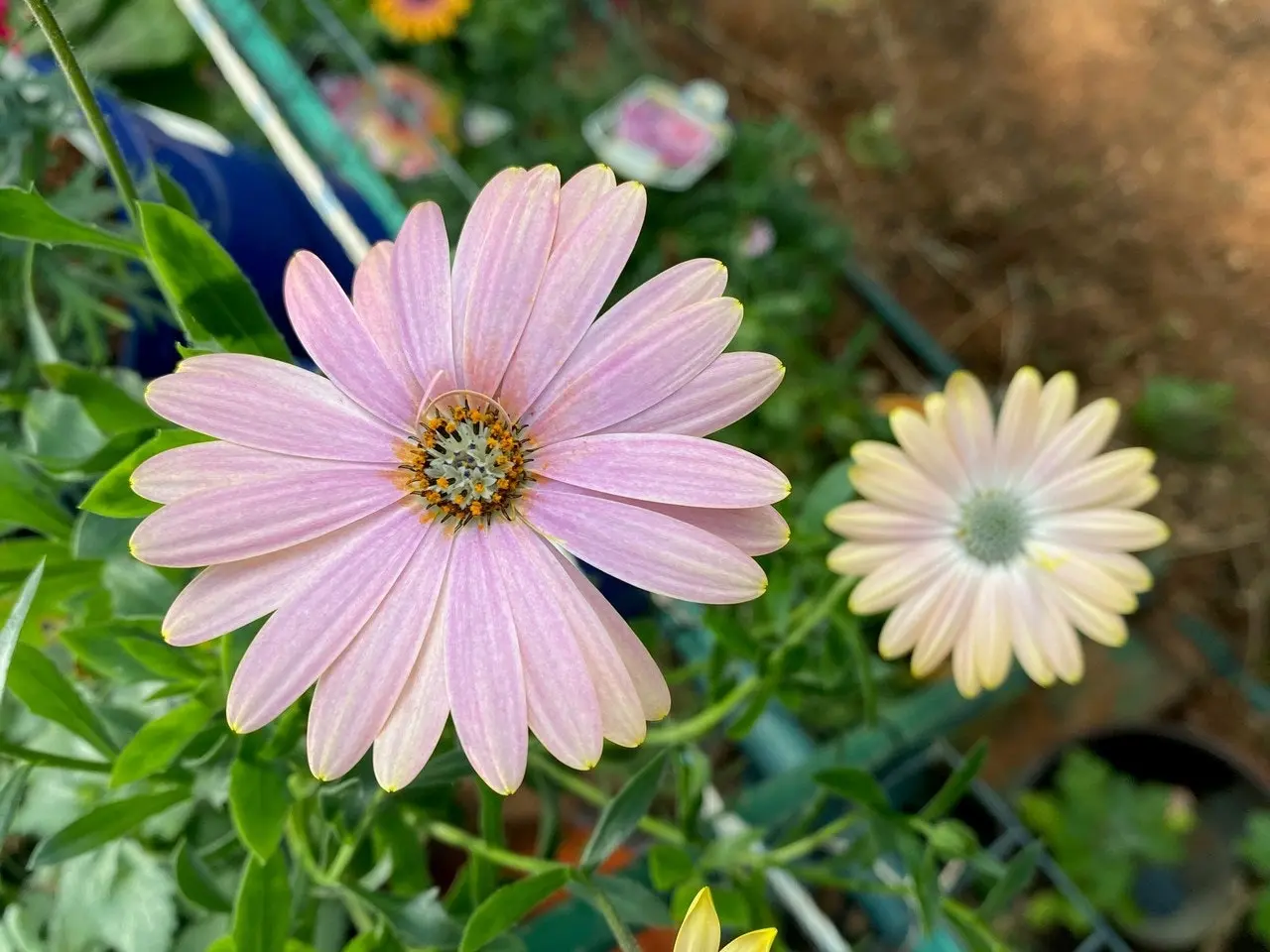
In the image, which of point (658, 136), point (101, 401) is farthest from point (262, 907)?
point (658, 136)

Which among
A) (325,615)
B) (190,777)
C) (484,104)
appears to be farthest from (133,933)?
(484,104)

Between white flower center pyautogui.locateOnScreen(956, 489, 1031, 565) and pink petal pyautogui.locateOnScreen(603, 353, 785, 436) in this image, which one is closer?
pink petal pyautogui.locateOnScreen(603, 353, 785, 436)

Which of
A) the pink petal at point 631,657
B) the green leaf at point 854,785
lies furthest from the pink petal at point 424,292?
the green leaf at point 854,785

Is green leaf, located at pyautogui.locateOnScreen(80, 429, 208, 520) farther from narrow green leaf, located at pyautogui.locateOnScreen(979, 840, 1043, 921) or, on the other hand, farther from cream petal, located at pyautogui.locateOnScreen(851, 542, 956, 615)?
narrow green leaf, located at pyautogui.locateOnScreen(979, 840, 1043, 921)

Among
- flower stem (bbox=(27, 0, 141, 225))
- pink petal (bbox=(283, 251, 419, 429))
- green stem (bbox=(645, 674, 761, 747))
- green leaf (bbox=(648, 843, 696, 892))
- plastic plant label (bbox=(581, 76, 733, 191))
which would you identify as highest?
plastic plant label (bbox=(581, 76, 733, 191))

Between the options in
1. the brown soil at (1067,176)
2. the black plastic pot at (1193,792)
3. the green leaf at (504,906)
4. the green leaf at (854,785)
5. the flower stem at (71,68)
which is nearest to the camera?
the flower stem at (71,68)

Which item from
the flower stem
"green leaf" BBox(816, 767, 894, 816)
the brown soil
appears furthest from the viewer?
the brown soil

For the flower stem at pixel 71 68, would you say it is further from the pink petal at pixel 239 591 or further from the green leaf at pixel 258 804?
the green leaf at pixel 258 804

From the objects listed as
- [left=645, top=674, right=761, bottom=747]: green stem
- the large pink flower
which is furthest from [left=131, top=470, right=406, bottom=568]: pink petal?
[left=645, top=674, right=761, bottom=747]: green stem
